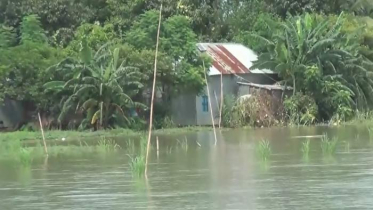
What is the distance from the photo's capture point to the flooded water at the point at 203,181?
10.6m

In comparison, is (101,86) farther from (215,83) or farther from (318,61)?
(318,61)

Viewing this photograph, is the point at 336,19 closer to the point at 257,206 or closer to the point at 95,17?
the point at 95,17

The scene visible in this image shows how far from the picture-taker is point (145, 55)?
27.1 m

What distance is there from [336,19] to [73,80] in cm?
1140

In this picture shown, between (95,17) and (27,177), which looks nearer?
(27,177)

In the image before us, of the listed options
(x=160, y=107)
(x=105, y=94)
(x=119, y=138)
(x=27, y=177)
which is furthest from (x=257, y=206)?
(x=160, y=107)

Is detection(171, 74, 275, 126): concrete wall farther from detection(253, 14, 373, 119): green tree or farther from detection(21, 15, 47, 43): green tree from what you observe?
detection(21, 15, 47, 43): green tree

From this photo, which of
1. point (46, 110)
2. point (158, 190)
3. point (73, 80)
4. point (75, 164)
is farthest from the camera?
point (46, 110)

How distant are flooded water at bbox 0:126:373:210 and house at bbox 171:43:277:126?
1018cm

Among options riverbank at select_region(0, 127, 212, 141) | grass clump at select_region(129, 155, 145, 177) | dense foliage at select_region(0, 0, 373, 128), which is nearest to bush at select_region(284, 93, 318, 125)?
dense foliage at select_region(0, 0, 373, 128)

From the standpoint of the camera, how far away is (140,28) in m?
28.6

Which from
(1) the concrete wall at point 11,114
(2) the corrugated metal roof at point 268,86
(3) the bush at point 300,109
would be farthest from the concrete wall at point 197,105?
(1) the concrete wall at point 11,114

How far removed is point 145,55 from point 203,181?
14.6 meters

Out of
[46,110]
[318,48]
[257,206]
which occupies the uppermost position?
[318,48]
